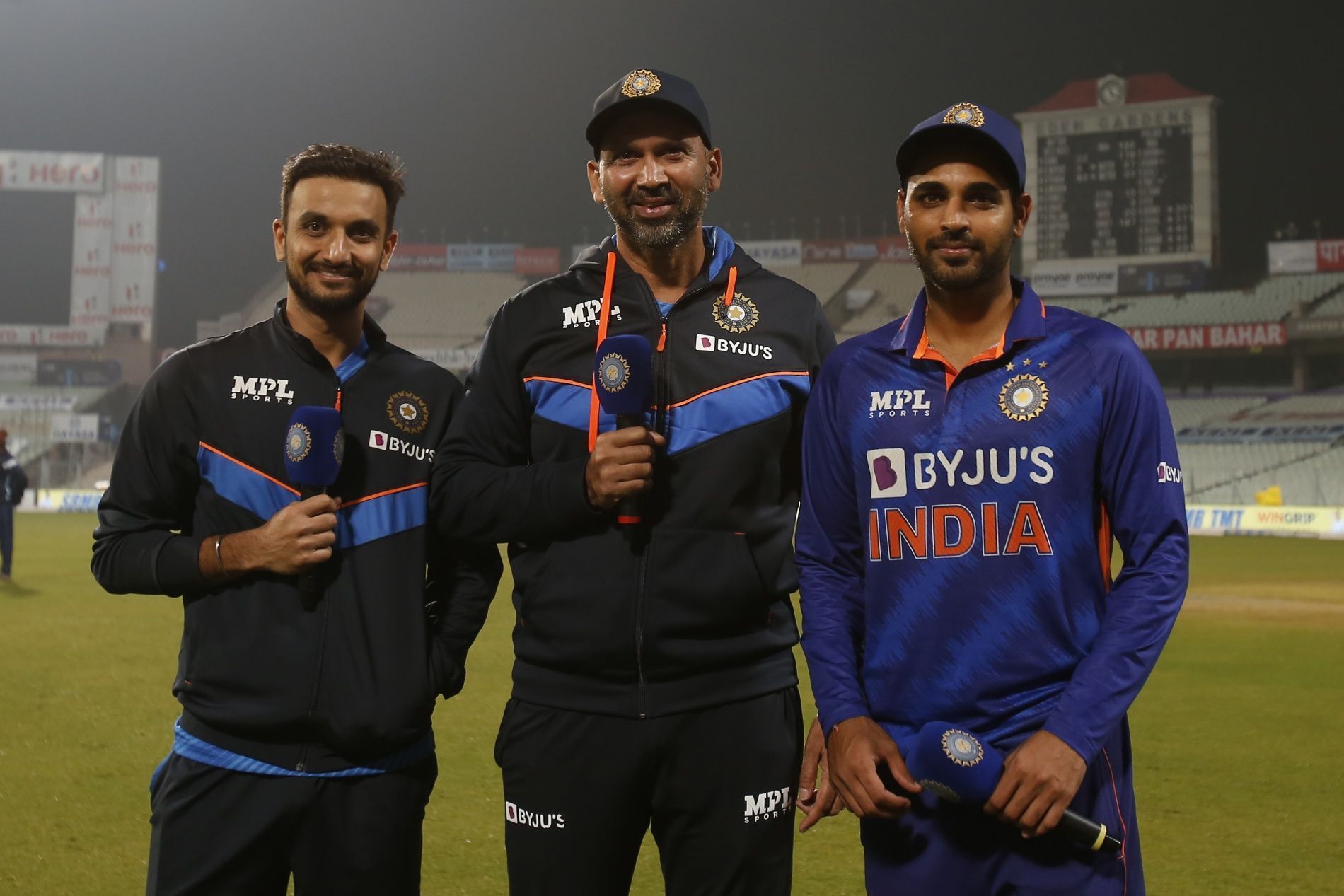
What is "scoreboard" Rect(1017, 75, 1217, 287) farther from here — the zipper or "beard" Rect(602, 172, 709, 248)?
the zipper

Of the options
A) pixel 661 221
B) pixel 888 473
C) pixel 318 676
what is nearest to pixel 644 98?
pixel 661 221

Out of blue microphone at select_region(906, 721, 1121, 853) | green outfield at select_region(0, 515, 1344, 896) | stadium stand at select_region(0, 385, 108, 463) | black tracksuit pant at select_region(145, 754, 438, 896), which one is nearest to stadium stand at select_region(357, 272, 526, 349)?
stadium stand at select_region(0, 385, 108, 463)

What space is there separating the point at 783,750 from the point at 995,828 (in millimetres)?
639

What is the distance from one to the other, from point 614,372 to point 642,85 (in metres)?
0.84

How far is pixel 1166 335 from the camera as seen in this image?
44.7 meters

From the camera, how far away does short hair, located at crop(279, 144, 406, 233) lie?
3043 mm

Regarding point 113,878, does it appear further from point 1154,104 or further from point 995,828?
point 1154,104

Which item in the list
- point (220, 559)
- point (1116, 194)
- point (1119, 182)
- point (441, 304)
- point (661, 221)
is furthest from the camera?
point (441, 304)

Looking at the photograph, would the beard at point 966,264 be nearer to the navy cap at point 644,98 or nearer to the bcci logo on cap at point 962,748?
the navy cap at point 644,98

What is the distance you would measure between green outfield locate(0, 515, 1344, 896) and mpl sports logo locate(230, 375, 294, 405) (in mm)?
1396

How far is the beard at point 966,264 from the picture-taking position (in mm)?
2432

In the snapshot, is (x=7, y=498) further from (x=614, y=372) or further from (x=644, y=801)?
(x=614, y=372)

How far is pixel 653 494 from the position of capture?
111 inches

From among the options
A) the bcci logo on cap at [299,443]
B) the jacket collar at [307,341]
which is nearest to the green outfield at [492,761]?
the bcci logo on cap at [299,443]
